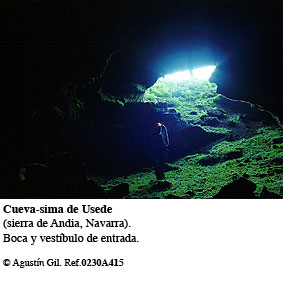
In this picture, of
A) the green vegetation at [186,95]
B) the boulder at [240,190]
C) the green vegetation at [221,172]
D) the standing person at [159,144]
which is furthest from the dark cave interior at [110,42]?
the green vegetation at [186,95]

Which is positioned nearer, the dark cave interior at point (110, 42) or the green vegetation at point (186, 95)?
the dark cave interior at point (110, 42)

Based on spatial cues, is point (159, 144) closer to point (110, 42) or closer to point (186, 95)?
point (110, 42)

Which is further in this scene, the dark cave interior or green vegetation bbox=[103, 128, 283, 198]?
green vegetation bbox=[103, 128, 283, 198]

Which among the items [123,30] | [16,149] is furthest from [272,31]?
[16,149]

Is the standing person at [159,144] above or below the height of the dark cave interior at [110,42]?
below

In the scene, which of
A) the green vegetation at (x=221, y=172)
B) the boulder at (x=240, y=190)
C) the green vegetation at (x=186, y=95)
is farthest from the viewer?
the green vegetation at (x=186, y=95)

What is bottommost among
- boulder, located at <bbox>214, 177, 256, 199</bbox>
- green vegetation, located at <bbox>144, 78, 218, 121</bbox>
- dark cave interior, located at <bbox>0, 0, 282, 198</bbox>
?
boulder, located at <bbox>214, 177, 256, 199</bbox>

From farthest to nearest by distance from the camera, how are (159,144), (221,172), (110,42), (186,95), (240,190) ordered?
(186,95), (159,144), (221,172), (110,42), (240,190)

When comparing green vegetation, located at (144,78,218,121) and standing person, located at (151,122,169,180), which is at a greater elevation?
green vegetation, located at (144,78,218,121)

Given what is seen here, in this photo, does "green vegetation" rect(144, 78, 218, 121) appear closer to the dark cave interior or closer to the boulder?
the dark cave interior

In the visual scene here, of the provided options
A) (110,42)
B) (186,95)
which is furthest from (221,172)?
(186,95)

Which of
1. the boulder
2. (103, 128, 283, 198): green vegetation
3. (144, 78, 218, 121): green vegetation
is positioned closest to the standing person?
(103, 128, 283, 198): green vegetation

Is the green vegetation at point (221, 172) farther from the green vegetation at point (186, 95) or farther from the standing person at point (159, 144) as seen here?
the green vegetation at point (186, 95)
